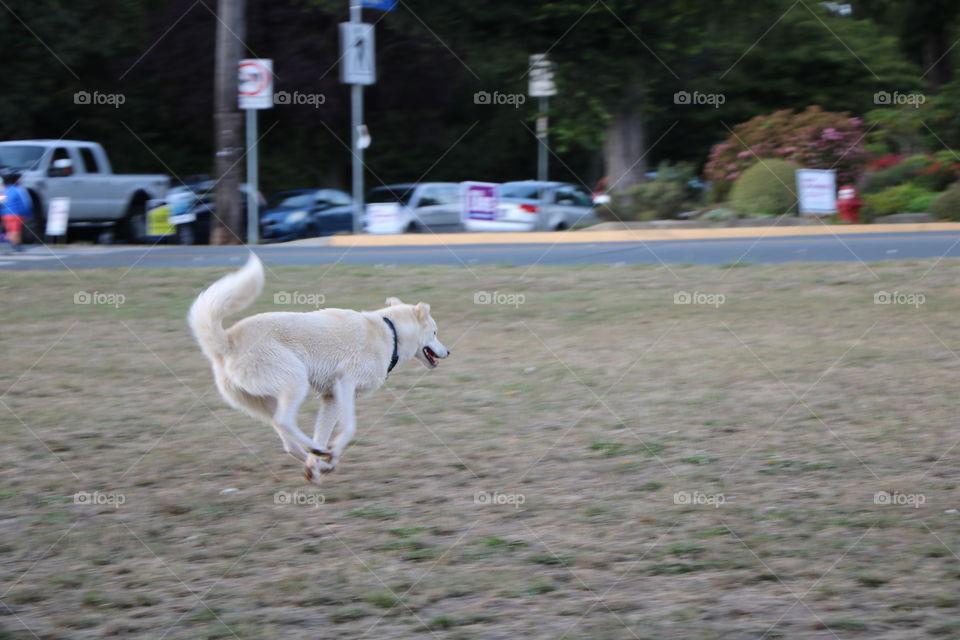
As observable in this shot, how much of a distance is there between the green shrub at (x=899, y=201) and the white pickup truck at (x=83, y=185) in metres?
15.0

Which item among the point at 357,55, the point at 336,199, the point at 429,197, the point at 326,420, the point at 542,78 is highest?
the point at 542,78

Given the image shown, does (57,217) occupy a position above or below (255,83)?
below

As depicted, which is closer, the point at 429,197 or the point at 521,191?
the point at 521,191

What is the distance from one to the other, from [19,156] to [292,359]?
58.4 feet

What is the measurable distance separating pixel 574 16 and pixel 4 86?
18.5 metres

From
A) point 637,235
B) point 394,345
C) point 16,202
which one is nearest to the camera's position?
point 394,345

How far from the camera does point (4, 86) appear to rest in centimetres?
3206

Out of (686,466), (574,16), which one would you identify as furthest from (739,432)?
(574,16)

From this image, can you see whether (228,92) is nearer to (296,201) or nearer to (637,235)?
(296,201)

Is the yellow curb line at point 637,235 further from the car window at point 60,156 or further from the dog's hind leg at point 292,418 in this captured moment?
the dog's hind leg at point 292,418

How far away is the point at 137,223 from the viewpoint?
2383 centimetres

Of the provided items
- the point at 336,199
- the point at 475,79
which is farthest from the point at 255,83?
the point at 475,79

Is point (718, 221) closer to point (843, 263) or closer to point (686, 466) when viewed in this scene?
point (843, 263)

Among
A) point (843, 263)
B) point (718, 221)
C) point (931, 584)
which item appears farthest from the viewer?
point (718, 221)
